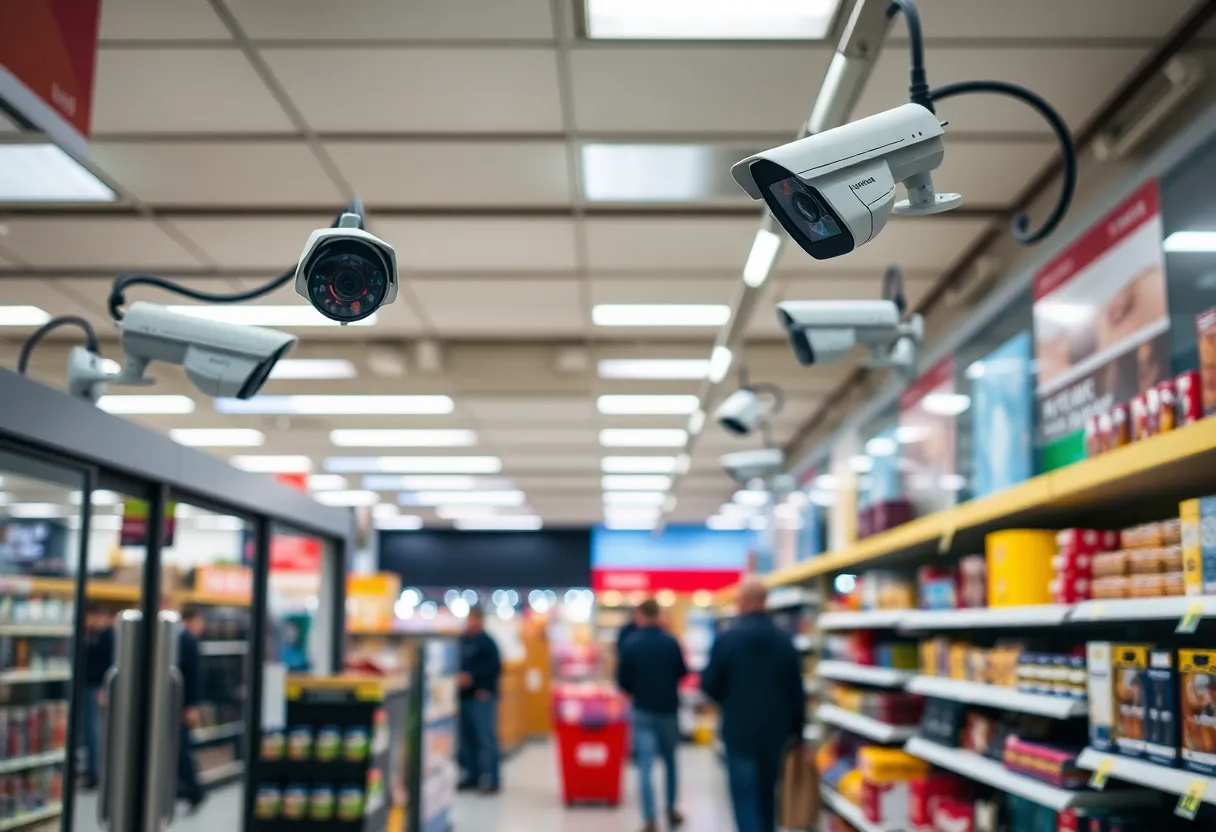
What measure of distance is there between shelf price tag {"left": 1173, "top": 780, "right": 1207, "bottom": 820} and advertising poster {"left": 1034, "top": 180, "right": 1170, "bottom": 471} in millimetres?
1370

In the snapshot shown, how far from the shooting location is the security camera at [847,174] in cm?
218

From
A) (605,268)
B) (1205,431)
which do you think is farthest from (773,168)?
(605,268)

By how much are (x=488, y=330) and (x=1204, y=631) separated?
5530 mm

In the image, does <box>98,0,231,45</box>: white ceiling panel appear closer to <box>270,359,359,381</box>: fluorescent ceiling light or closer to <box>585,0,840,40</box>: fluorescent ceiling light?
<box>585,0,840,40</box>: fluorescent ceiling light

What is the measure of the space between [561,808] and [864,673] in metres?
4.55

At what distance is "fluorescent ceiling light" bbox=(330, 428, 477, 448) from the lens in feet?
38.6

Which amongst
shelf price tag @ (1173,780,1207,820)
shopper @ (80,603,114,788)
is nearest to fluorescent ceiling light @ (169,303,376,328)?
shopper @ (80,603,114,788)

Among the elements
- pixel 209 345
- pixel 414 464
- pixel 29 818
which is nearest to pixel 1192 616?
pixel 209 345

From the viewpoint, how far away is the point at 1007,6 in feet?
12.7

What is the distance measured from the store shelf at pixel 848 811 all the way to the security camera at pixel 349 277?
13.4ft

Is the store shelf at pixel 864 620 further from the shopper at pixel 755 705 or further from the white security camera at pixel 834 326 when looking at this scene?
the white security camera at pixel 834 326

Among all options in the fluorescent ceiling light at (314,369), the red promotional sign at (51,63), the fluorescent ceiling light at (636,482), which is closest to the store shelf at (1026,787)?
the red promotional sign at (51,63)

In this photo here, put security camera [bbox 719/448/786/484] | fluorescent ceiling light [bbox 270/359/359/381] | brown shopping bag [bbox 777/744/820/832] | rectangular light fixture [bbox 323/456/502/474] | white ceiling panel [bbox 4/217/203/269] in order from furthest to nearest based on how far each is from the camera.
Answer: rectangular light fixture [bbox 323/456/502/474] < fluorescent ceiling light [bbox 270/359/359/381] < security camera [bbox 719/448/786/484] < brown shopping bag [bbox 777/744/820/832] < white ceiling panel [bbox 4/217/203/269]

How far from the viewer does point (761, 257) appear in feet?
18.5
